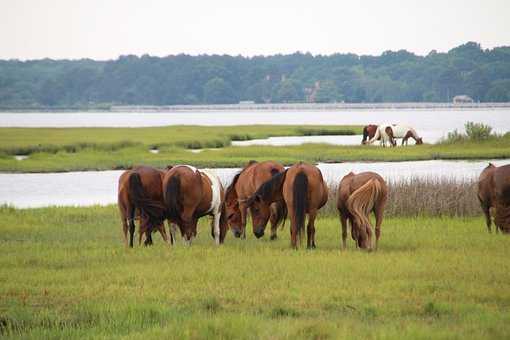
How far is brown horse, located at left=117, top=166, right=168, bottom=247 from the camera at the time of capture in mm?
16234

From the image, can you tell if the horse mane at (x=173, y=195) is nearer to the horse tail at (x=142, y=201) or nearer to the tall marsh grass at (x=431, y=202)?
the horse tail at (x=142, y=201)

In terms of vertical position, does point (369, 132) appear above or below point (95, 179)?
above

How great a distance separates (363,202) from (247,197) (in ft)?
8.75

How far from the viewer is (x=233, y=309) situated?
11.5 metres

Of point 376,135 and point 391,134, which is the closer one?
point 391,134

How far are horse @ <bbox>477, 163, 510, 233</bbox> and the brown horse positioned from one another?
17.3 feet

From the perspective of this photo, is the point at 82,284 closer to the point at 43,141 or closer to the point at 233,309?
the point at 233,309

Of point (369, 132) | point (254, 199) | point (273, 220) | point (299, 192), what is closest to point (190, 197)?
point (254, 199)

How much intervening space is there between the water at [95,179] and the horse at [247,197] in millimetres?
6900

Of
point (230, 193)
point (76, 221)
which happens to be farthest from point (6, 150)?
point (230, 193)

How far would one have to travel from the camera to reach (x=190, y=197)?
53.5 ft

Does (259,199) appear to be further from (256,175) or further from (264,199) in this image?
(256,175)

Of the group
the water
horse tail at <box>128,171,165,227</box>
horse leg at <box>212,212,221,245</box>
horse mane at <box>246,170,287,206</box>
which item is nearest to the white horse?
the water

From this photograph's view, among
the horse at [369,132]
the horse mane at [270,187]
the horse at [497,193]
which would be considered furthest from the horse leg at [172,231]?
the horse at [369,132]
